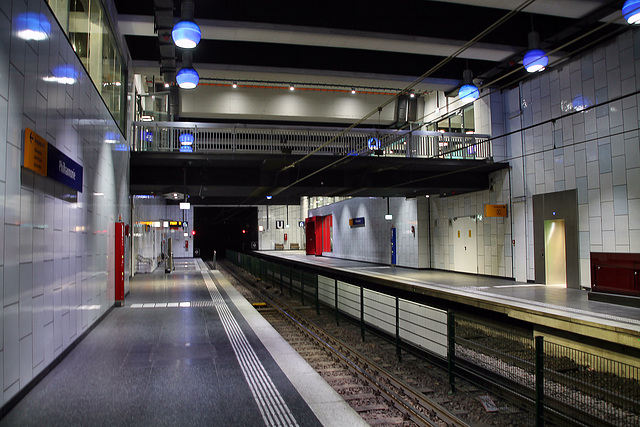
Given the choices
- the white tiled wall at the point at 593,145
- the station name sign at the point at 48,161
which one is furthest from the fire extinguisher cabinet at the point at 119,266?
the white tiled wall at the point at 593,145

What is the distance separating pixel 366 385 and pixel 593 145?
10071 millimetres

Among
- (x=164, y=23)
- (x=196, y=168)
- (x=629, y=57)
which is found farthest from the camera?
(x=196, y=168)

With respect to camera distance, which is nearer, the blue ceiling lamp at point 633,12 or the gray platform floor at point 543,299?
the blue ceiling lamp at point 633,12

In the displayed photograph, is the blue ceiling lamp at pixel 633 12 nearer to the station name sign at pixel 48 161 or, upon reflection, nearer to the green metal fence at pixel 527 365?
the green metal fence at pixel 527 365

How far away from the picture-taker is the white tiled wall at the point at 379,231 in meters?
→ 21.1

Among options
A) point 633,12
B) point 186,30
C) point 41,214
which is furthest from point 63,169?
point 633,12

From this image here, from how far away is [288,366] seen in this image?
6336 mm

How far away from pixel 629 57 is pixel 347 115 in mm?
14002

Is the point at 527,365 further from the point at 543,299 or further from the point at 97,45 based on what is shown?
the point at 97,45

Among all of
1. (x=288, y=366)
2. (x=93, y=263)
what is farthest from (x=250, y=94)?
(x=288, y=366)

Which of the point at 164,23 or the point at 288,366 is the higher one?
the point at 164,23

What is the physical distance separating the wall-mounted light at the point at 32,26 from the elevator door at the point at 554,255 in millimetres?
13962

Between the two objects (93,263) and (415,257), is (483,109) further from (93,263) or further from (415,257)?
(93,263)

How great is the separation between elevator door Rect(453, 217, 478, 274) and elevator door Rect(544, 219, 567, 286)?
357cm
